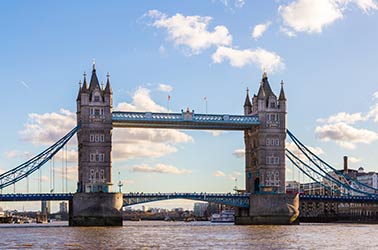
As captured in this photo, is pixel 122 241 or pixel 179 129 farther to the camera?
pixel 179 129

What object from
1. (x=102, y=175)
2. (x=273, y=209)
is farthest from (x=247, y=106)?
(x=102, y=175)

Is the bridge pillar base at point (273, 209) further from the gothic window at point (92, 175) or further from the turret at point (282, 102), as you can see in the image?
the gothic window at point (92, 175)

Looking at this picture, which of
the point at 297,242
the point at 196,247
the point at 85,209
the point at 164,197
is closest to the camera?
the point at 196,247

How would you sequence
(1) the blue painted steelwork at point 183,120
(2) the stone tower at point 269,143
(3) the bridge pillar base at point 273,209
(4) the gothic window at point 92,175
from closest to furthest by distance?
(4) the gothic window at point 92,175
(1) the blue painted steelwork at point 183,120
(3) the bridge pillar base at point 273,209
(2) the stone tower at point 269,143

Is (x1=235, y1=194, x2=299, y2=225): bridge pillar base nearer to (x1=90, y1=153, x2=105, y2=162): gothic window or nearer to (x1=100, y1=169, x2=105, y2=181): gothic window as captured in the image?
(x1=100, y1=169, x2=105, y2=181): gothic window

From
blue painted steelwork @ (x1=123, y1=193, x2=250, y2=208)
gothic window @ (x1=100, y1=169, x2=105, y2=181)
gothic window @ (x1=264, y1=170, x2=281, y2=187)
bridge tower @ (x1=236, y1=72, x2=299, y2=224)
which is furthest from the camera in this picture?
gothic window @ (x1=264, y1=170, x2=281, y2=187)

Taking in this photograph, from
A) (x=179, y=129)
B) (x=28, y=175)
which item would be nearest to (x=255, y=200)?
(x=179, y=129)

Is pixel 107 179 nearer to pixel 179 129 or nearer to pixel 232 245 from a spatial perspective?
pixel 179 129

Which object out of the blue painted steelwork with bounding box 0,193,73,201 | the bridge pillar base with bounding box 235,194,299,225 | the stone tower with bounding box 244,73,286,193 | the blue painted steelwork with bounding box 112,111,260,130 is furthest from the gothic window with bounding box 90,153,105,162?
the stone tower with bounding box 244,73,286,193

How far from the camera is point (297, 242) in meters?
82.2

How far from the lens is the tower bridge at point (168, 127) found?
13412 centimetres

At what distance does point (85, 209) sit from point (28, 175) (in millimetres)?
12172

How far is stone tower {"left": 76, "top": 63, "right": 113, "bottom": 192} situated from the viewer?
140 m

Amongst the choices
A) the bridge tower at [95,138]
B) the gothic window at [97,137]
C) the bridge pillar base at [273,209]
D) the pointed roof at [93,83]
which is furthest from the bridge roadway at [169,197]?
the pointed roof at [93,83]
